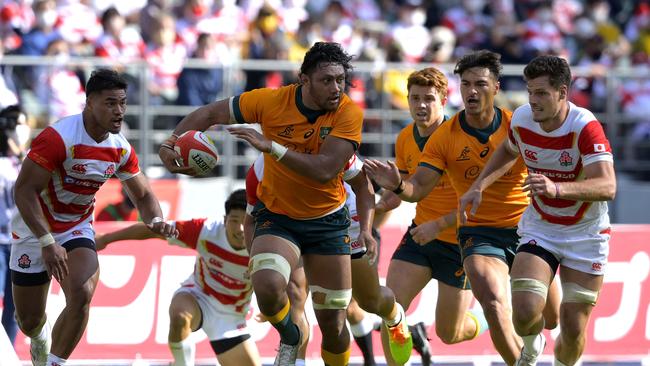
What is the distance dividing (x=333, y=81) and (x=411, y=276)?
85.1 inches

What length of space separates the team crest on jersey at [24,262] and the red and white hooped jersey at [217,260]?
1.27 metres

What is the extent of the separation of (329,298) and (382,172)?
94cm

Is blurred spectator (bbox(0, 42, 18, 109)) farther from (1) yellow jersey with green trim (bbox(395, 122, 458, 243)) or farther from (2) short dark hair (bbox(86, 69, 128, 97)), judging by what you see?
(1) yellow jersey with green trim (bbox(395, 122, 458, 243))

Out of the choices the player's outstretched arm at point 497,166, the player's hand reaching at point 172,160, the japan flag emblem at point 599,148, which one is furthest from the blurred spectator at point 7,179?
the japan flag emblem at point 599,148

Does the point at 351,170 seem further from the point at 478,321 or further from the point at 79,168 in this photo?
the point at 478,321

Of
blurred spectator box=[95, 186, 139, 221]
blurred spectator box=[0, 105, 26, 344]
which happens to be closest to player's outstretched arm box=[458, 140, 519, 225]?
blurred spectator box=[0, 105, 26, 344]

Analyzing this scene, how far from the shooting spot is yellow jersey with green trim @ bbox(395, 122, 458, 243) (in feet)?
32.8

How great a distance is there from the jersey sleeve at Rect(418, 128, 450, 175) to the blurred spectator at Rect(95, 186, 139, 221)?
4.88m

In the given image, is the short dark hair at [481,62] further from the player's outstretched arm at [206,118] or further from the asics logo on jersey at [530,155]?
the player's outstretched arm at [206,118]

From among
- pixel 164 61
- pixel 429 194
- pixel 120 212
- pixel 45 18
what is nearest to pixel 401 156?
pixel 429 194

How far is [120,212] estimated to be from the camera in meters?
13.4

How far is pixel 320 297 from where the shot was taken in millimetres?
8664

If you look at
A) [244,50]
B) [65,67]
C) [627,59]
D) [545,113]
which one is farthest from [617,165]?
Result: [545,113]

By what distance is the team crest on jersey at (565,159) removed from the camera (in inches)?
333
